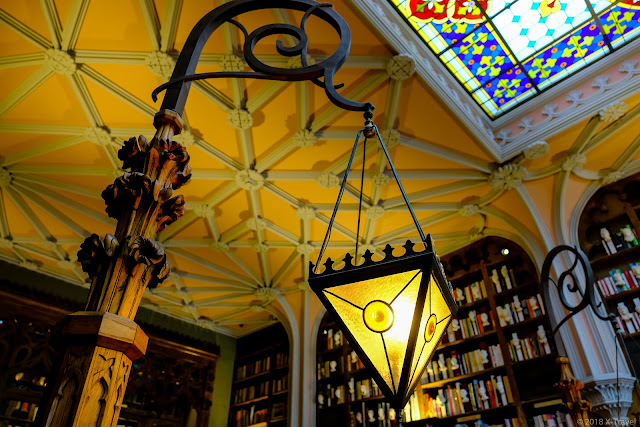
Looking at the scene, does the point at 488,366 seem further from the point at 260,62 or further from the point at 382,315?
the point at 260,62

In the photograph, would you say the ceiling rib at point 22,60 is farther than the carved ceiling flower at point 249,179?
No

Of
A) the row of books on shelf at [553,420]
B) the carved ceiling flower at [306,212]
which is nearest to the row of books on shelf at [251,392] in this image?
the carved ceiling flower at [306,212]

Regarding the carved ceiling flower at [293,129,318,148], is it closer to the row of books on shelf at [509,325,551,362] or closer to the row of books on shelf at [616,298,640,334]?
the row of books on shelf at [509,325,551,362]

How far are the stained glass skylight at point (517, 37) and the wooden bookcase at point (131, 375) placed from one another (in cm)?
672

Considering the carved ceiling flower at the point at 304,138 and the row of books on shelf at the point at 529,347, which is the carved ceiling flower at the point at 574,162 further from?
the carved ceiling flower at the point at 304,138

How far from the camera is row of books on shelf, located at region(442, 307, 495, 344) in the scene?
5684 millimetres

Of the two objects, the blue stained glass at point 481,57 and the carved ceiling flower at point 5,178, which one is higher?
the blue stained glass at point 481,57

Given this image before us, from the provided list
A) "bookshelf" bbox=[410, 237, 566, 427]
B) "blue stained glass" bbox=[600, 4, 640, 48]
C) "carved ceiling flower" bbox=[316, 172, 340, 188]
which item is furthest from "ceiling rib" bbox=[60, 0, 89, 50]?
"bookshelf" bbox=[410, 237, 566, 427]

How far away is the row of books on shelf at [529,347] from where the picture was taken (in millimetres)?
5012

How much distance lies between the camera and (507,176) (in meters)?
5.30

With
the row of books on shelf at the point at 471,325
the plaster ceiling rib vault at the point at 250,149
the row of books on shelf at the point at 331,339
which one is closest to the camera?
the plaster ceiling rib vault at the point at 250,149

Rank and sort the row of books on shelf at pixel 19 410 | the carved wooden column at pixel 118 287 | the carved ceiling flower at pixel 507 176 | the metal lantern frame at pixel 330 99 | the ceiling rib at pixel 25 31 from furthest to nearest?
the row of books on shelf at pixel 19 410 < the carved ceiling flower at pixel 507 176 < the ceiling rib at pixel 25 31 < the metal lantern frame at pixel 330 99 < the carved wooden column at pixel 118 287

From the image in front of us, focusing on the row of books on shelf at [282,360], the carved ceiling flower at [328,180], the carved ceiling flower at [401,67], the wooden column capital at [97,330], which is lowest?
the wooden column capital at [97,330]

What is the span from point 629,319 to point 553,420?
1347 mm
